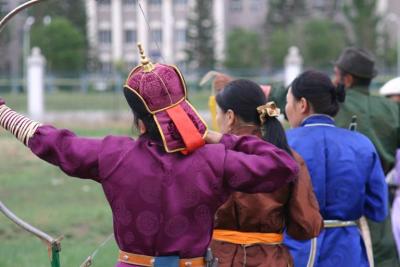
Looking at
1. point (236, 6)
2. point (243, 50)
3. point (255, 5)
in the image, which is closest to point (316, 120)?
point (243, 50)

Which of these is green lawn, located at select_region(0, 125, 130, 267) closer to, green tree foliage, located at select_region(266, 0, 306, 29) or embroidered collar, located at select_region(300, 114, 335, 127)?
embroidered collar, located at select_region(300, 114, 335, 127)

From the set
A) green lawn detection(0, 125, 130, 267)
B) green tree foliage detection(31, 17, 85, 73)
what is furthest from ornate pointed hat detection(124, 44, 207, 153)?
green tree foliage detection(31, 17, 85, 73)

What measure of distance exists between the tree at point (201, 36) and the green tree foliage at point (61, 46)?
6.71 metres

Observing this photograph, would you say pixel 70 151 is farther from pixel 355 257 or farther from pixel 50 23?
pixel 50 23

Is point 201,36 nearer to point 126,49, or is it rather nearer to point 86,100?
point 126,49

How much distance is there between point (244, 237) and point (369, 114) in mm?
2081

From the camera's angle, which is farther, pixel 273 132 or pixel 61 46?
pixel 61 46

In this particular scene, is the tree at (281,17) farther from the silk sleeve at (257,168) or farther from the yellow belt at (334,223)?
the silk sleeve at (257,168)

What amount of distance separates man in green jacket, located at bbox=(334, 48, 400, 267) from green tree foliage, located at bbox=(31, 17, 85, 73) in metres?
30.3

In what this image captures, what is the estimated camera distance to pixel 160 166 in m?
3.05

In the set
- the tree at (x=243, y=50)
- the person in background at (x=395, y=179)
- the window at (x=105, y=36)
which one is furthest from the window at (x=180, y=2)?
the person in background at (x=395, y=179)

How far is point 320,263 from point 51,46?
118 ft

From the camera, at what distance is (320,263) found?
436cm

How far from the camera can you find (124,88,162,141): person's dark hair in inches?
120
